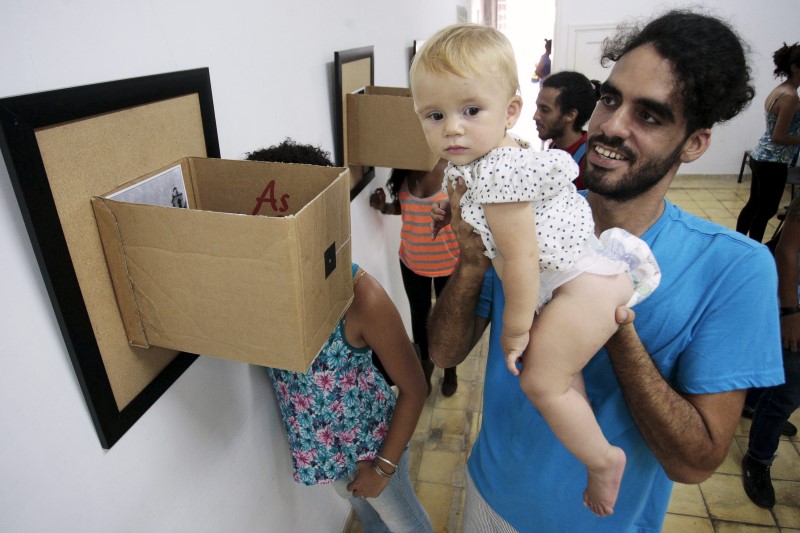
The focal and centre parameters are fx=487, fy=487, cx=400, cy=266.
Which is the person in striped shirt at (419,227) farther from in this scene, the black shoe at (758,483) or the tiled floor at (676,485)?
the black shoe at (758,483)

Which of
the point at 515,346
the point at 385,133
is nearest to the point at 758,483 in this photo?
the point at 515,346

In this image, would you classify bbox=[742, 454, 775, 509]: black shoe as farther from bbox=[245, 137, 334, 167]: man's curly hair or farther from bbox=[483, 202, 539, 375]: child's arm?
bbox=[245, 137, 334, 167]: man's curly hair

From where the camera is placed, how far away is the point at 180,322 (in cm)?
93

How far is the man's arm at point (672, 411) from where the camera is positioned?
1052 millimetres

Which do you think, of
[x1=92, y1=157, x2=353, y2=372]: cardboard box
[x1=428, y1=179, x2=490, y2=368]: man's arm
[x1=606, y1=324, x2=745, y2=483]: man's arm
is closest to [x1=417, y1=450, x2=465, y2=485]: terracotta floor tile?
[x1=428, y1=179, x2=490, y2=368]: man's arm

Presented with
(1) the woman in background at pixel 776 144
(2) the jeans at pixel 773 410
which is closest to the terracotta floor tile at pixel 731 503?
(2) the jeans at pixel 773 410

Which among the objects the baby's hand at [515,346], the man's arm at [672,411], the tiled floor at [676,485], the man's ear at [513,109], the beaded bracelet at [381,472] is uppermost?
the man's ear at [513,109]

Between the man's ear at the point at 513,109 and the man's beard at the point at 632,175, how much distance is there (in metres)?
0.33

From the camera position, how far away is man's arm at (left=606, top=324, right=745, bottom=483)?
1.05m

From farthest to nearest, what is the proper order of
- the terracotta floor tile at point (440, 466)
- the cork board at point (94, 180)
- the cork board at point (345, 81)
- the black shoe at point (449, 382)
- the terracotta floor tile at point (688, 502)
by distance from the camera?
1. the black shoe at point (449, 382)
2. the terracotta floor tile at point (440, 466)
3. the terracotta floor tile at point (688, 502)
4. the cork board at point (345, 81)
5. the cork board at point (94, 180)

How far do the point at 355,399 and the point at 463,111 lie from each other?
35.9 inches

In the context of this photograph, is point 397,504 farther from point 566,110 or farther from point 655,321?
point 566,110

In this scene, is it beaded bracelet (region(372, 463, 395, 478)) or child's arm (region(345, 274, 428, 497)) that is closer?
child's arm (region(345, 274, 428, 497))

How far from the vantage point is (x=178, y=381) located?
3.75 ft
